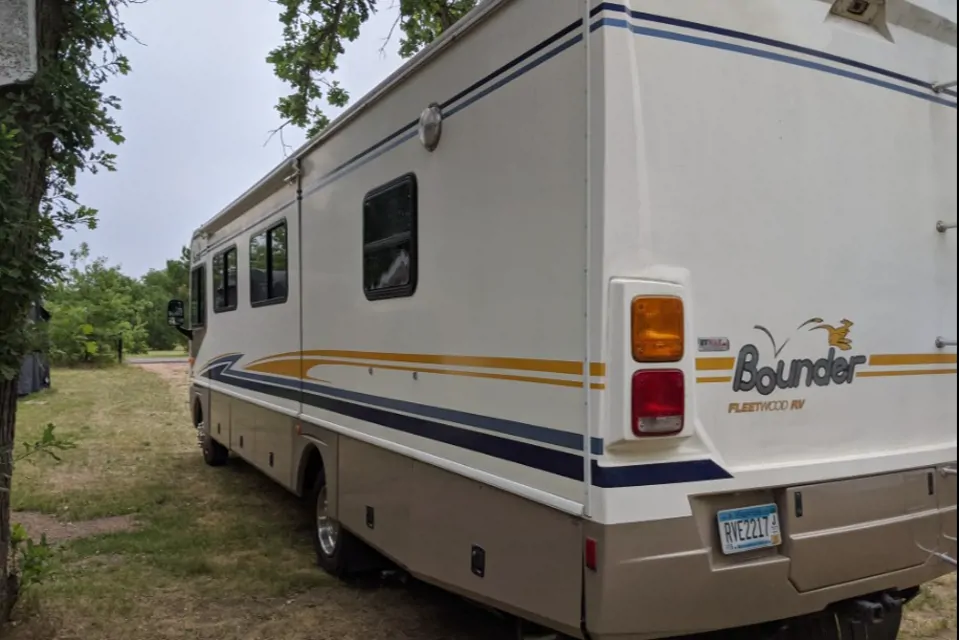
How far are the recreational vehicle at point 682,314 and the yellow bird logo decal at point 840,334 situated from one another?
13 millimetres

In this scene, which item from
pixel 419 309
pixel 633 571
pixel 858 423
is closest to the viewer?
pixel 633 571

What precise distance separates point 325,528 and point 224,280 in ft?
12.1

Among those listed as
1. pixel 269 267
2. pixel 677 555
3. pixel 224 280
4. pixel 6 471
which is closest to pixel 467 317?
pixel 677 555

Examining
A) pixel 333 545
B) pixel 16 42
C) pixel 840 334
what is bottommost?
pixel 333 545

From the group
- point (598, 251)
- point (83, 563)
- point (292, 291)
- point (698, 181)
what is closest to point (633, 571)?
point (598, 251)

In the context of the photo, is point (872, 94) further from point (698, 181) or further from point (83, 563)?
point (83, 563)

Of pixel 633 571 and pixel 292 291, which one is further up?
pixel 292 291

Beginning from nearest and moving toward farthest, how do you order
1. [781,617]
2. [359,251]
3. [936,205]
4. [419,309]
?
1. [781,617]
2. [936,205]
3. [419,309]
4. [359,251]

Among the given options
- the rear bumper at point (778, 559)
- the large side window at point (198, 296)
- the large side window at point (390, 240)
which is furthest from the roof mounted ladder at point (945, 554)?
the large side window at point (198, 296)

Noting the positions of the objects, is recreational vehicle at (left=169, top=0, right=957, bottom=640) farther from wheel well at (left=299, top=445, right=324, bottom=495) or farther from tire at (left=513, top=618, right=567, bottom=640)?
wheel well at (left=299, top=445, right=324, bottom=495)

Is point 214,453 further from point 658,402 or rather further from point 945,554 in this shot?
point 945,554

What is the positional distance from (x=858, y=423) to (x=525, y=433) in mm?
1310

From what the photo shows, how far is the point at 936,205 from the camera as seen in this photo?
3.31m

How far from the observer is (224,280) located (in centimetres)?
802
